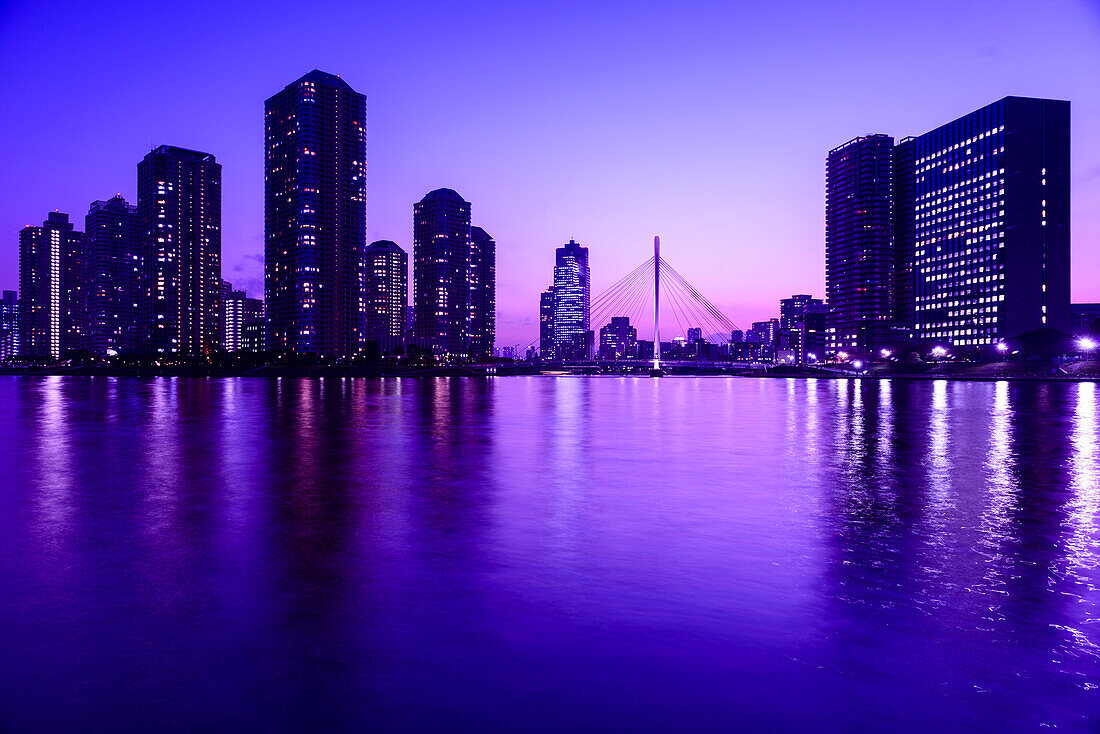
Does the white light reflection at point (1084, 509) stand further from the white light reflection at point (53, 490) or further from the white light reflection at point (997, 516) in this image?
the white light reflection at point (53, 490)

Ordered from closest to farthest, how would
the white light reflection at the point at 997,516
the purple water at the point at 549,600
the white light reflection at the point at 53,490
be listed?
the purple water at the point at 549,600, the white light reflection at the point at 997,516, the white light reflection at the point at 53,490

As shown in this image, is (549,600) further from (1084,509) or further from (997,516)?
(1084,509)

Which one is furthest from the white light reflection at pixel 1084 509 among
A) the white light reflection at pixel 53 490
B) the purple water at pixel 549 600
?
the white light reflection at pixel 53 490

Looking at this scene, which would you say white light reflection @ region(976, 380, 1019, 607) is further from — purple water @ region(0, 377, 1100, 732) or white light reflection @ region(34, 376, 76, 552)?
white light reflection @ region(34, 376, 76, 552)

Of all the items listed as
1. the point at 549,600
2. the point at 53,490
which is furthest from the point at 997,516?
the point at 53,490

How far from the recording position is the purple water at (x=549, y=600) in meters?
6.39

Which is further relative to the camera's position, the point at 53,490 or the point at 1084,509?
the point at 53,490

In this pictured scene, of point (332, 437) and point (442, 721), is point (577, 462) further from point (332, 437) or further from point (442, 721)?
point (442, 721)

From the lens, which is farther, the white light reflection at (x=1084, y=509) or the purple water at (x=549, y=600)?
the white light reflection at (x=1084, y=509)

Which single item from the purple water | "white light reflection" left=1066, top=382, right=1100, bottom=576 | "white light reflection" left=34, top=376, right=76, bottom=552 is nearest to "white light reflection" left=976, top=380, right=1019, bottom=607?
the purple water

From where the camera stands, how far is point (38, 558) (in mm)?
11250

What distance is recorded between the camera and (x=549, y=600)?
909 cm

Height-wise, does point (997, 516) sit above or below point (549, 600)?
below

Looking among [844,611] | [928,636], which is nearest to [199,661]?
[844,611]
